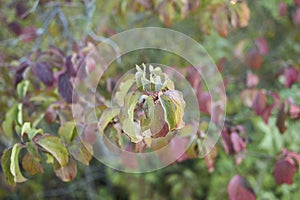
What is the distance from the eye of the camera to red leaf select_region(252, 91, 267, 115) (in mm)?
1458

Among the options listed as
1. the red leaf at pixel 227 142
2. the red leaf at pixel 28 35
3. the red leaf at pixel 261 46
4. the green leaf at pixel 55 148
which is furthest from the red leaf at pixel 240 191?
the red leaf at pixel 28 35

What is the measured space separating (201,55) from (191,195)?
0.77 metres

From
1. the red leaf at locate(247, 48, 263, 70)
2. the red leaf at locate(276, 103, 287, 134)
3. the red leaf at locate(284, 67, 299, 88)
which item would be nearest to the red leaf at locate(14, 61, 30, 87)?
the red leaf at locate(276, 103, 287, 134)

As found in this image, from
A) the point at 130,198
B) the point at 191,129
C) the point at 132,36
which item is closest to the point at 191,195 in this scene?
the point at 130,198

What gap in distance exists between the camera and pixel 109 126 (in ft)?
3.43

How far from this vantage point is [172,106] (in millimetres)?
787

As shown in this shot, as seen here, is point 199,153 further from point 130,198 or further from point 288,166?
point 130,198

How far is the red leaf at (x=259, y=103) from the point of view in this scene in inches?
57.4

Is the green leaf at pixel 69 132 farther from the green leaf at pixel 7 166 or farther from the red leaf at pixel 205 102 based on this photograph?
the red leaf at pixel 205 102

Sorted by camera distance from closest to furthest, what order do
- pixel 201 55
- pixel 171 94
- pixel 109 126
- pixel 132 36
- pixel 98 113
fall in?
pixel 171 94 → pixel 109 126 → pixel 98 113 → pixel 132 36 → pixel 201 55

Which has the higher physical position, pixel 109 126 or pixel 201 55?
pixel 201 55

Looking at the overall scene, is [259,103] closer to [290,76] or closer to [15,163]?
[290,76]

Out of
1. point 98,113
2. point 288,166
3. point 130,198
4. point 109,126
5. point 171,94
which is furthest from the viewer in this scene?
point 130,198

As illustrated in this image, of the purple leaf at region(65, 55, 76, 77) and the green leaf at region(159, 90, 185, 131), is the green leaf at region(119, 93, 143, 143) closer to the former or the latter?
the green leaf at region(159, 90, 185, 131)
